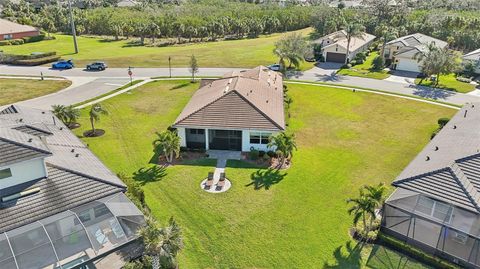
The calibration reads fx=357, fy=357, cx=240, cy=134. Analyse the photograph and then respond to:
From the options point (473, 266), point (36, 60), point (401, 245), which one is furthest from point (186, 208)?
point (36, 60)

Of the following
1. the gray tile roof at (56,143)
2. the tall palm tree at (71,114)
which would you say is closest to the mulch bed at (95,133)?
the tall palm tree at (71,114)

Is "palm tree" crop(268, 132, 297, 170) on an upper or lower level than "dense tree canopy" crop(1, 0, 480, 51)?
lower

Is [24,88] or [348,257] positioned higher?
[24,88]

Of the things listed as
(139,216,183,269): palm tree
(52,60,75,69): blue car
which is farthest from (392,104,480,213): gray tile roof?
(52,60,75,69): blue car

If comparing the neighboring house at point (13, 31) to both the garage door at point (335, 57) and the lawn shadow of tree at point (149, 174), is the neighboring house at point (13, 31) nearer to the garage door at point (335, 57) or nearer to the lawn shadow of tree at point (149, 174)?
the garage door at point (335, 57)

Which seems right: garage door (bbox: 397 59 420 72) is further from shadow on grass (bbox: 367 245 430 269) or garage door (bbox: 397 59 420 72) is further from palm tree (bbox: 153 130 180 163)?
shadow on grass (bbox: 367 245 430 269)

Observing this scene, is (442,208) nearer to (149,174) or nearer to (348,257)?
(348,257)

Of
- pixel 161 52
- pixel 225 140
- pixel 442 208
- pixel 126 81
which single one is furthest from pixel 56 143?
pixel 161 52
